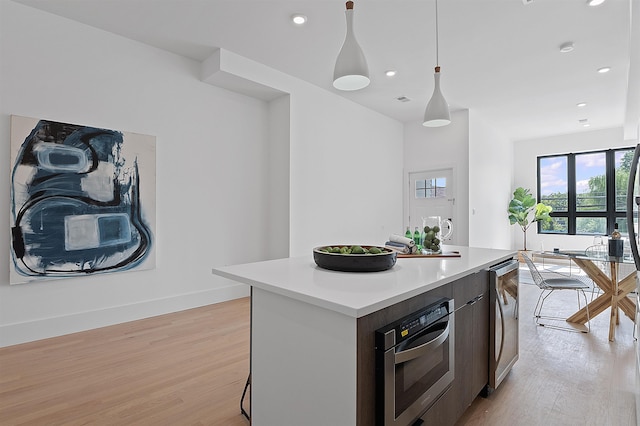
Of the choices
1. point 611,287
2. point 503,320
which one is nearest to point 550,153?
point 611,287

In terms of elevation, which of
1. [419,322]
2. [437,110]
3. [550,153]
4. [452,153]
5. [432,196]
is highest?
[550,153]

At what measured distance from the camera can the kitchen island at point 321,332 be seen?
3.71ft

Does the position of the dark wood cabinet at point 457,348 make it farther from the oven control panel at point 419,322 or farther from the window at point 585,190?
the window at point 585,190

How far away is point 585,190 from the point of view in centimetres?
781

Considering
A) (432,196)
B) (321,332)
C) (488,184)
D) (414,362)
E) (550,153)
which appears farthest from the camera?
(550,153)

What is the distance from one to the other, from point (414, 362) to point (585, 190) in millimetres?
8745

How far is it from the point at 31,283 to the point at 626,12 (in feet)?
19.3

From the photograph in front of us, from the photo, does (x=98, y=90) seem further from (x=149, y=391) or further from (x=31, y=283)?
(x=149, y=391)

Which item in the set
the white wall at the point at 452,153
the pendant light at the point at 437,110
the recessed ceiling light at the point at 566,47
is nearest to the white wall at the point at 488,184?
the white wall at the point at 452,153

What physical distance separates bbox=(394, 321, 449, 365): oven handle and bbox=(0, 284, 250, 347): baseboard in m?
3.25

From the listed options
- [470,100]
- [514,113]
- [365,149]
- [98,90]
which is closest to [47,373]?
[98,90]

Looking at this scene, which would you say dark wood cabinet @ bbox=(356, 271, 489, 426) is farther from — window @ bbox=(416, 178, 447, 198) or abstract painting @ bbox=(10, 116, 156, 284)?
window @ bbox=(416, 178, 447, 198)

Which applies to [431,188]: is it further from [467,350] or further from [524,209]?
[467,350]

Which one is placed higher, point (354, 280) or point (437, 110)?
point (437, 110)
